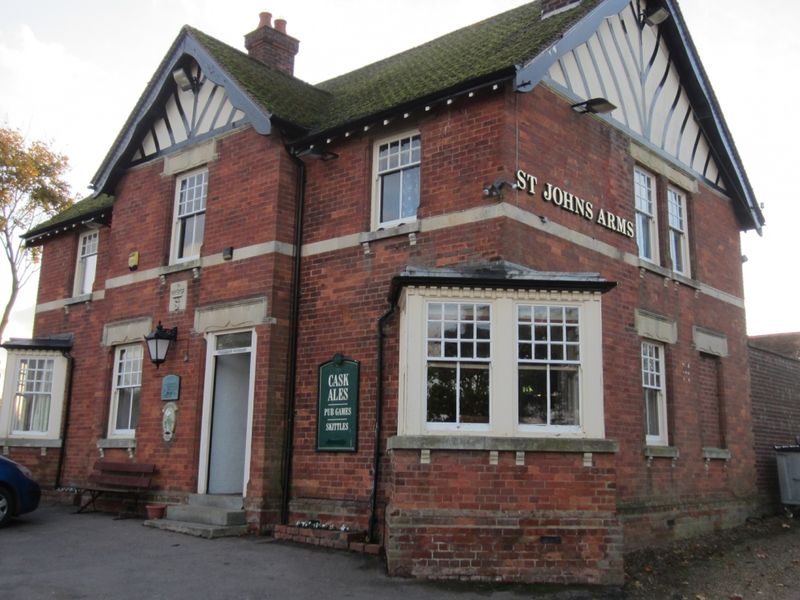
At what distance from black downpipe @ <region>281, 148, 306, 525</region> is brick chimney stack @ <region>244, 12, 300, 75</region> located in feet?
17.8

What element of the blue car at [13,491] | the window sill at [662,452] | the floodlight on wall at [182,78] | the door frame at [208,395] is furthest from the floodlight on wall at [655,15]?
the blue car at [13,491]

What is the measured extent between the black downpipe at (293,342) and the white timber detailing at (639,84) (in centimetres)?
442

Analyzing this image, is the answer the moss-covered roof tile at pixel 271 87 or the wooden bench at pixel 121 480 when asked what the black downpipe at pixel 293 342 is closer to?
the moss-covered roof tile at pixel 271 87

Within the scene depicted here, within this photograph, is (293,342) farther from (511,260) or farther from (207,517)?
(511,260)

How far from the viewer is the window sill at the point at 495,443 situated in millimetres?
8852

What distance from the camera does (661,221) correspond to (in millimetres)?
14031

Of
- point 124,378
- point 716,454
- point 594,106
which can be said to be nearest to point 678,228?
point 594,106

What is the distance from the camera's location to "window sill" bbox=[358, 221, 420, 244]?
1139cm

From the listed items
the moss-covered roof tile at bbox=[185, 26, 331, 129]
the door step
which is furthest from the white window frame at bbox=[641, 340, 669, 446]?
the moss-covered roof tile at bbox=[185, 26, 331, 129]

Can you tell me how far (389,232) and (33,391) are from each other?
9959mm

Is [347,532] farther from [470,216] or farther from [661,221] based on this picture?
[661,221]

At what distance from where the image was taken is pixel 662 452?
12484 millimetres

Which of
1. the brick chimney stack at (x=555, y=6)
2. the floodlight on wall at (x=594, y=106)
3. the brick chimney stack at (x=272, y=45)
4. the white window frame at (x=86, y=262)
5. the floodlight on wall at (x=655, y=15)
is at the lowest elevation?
the white window frame at (x=86, y=262)

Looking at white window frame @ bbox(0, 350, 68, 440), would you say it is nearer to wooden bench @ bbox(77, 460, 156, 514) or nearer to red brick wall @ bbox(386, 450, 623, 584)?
wooden bench @ bbox(77, 460, 156, 514)
